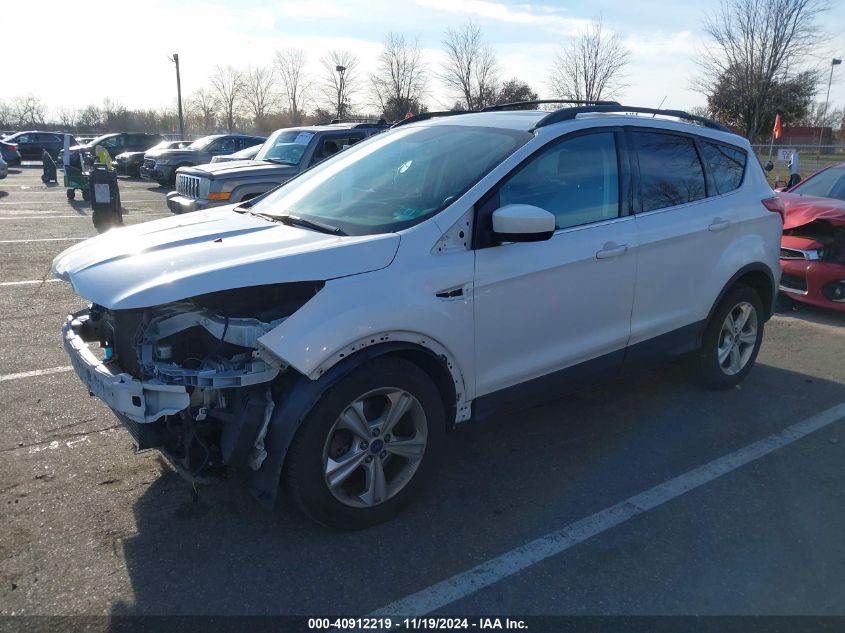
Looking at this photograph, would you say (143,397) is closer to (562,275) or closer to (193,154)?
(562,275)

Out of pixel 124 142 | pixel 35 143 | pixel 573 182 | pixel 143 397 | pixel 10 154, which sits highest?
pixel 573 182

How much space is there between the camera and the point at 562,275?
3.62m

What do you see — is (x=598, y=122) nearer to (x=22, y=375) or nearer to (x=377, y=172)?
(x=377, y=172)

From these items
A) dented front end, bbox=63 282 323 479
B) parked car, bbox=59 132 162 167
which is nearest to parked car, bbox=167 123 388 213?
dented front end, bbox=63 282 323 479

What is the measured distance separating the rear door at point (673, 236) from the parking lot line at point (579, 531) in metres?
0.82

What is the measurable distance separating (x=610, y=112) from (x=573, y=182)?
0.80m

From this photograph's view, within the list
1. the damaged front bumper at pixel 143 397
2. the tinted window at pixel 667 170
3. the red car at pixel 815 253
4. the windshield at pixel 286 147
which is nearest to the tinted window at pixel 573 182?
the tinted window at pixel 667 170

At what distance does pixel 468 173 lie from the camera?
11.6 ft

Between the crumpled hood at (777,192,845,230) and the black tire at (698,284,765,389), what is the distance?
2420 millimetres

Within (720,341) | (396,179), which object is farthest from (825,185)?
(396,179)

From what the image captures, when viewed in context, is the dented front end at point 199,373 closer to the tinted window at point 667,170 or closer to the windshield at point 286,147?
the tinted window at point 667,170

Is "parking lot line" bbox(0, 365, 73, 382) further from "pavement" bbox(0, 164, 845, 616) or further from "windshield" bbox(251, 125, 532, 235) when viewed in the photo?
"windshield" bbox(251, 125, 532, 235)

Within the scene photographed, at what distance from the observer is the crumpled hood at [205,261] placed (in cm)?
276

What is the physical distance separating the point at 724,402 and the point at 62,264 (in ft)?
14.2
